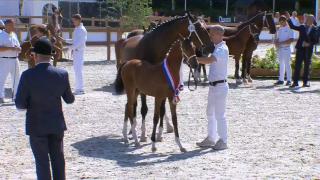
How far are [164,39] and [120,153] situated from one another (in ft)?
7.31

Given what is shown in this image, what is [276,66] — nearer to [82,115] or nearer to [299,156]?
[82,115]

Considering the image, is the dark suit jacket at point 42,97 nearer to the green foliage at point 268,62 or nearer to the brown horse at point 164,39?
the brown horse at point 164,39

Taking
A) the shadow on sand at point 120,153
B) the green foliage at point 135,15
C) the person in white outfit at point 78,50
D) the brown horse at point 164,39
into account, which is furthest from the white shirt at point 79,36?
the green foliage at point 135,15

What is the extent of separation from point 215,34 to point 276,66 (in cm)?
1183

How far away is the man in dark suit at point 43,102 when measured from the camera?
607 centimetres

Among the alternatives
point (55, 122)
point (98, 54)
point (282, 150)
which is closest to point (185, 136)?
point (282, 150)

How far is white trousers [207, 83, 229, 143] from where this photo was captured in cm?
929

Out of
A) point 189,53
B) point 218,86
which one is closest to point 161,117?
point 218,86

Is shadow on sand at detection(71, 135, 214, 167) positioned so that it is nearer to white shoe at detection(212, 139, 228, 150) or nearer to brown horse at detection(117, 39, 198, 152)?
white shoe at detection(212, 139, 228, 150)

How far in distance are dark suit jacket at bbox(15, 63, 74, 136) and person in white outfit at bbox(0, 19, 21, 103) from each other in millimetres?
8268

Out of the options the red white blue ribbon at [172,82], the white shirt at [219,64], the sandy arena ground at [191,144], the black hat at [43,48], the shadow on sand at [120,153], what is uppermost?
the black hat at [43,48]

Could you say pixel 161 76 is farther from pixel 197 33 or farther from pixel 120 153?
pixel 120 153

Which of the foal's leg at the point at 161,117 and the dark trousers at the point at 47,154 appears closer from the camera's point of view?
the dark trousers at the point at 47,154

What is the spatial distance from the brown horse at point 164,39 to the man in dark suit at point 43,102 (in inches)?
149
